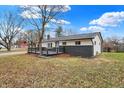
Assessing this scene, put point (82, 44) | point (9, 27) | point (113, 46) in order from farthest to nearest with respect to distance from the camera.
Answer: point (113, 46), point (82, 44), point (9, 27)

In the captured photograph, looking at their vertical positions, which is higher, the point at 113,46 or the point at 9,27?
the point at 9,27

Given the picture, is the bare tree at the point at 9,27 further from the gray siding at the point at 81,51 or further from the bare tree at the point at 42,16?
the gray siding at the point at 81,51

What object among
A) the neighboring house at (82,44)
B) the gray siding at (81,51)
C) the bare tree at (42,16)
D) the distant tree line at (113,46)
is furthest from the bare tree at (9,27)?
the distant tree line at (113,46)

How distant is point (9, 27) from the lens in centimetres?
809

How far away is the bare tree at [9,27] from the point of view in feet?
23.4

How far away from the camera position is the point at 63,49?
9.23m

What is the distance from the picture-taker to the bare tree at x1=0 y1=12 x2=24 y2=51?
7119 millimetres

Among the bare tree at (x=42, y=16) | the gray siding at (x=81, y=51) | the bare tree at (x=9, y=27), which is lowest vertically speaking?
the gray siding at (x=81, y=51)

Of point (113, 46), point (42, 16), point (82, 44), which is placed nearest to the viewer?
point (42, 16)

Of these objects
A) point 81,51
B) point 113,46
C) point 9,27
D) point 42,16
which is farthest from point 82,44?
point 9,27

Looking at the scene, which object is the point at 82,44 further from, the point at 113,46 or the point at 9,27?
the point at 9,27

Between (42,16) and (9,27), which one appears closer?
(9,27)
